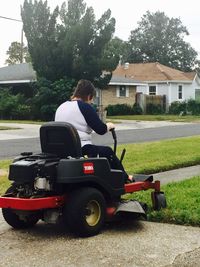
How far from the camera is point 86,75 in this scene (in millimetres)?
32281

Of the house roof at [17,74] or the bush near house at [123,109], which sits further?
the bush near house at [123,109]

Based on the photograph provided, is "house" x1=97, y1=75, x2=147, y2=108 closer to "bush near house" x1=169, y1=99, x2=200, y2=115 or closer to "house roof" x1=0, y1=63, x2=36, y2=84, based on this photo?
"bush near house" x1=169, y1=99, x2=200, y2=115

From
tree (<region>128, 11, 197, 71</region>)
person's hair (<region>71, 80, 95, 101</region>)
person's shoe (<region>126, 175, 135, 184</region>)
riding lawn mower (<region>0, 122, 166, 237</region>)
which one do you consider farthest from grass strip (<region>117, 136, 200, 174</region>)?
tree (<region>128, 11, 197, 71</region>)

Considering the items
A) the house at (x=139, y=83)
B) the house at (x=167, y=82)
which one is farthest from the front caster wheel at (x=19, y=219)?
the house at (x=167, y=82)

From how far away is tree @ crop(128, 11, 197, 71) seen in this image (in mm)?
72562

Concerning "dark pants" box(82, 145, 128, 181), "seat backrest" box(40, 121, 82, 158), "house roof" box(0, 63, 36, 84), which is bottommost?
"dark pants" box(82, 145, 128, 181)

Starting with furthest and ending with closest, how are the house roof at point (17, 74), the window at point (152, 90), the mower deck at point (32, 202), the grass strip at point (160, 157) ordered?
the window at point (152, 90) < the house roof at point (17, 74) < the grass strip at point (160, 157) < the mower deck at point (32, 202)

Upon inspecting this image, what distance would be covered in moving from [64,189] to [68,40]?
87.0 feet

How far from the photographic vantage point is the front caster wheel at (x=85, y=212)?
562 centimetres

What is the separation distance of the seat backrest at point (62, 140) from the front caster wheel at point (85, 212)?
1.45 ft

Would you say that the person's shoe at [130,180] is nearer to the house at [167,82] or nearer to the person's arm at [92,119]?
the person's arm at [92,119]

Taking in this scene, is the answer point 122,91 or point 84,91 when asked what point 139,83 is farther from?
point 84,91

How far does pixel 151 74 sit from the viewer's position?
5016 cm

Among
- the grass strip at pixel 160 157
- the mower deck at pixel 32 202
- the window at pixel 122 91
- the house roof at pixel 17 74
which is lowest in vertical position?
the grass strip at pixel 160 157
